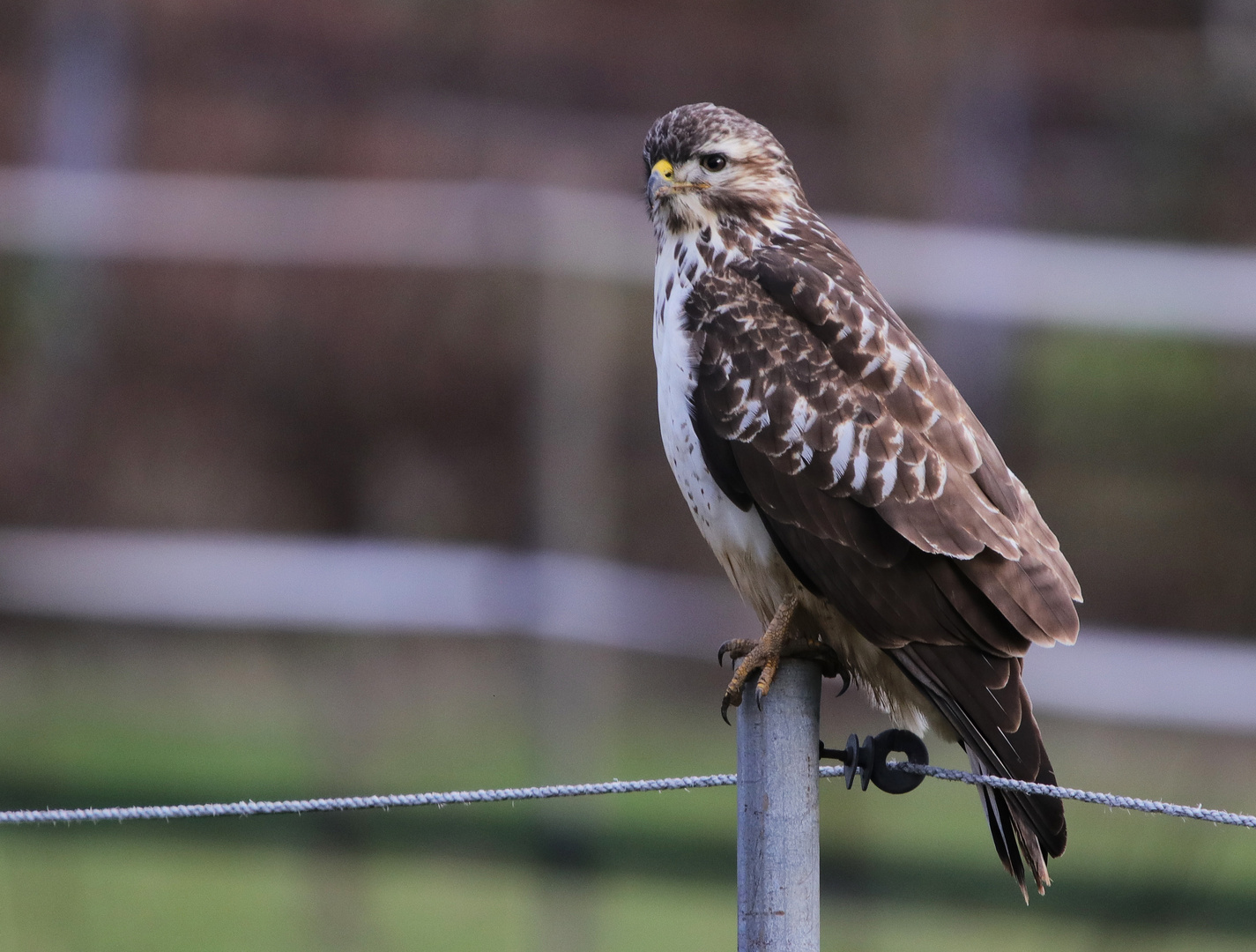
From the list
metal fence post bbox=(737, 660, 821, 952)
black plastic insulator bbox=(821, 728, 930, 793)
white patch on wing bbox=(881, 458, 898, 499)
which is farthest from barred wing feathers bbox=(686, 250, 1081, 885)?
metal fence post bbox=(737, 660, 821, 952)

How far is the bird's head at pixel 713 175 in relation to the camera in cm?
320

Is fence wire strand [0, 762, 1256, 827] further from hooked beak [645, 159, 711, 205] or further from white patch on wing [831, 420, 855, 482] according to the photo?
hooked beak [645, 159, 711, 205]

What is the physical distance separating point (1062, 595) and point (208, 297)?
5940 mm

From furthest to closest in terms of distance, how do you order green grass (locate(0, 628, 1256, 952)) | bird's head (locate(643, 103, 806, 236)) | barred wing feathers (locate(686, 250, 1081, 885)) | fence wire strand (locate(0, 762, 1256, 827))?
1. green grass (locate(0, 628, 1256, 952))
2. bird's head (locate(643, 103, 806, 236))
3. barred wing feathers (locate(686, 250, 1081, 885))
4. fence wire strand (locate(0, 762, 1256, 827))

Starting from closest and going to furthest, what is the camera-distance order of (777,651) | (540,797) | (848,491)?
1. (540,797)
2. (777,651)
3. (848,491)

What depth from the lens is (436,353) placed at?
24.7 ft

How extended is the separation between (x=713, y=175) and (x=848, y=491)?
2.37 feet

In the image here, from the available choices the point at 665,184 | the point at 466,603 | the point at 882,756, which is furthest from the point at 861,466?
the point at 466,603

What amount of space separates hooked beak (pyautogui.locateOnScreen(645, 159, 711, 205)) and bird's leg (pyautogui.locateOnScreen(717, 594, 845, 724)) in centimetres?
79

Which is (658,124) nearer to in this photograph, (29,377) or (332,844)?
(332,844)

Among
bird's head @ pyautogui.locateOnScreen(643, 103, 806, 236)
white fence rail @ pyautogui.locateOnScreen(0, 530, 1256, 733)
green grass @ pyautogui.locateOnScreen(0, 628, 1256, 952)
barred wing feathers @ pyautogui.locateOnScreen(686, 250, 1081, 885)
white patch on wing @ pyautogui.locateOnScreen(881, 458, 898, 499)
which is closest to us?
barred wing feathers @ pyautogui.locateOnScreen(686, 250, 1081, 885)

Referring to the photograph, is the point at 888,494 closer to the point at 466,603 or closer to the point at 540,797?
the point at 540,797

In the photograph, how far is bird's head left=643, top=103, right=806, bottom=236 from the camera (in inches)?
126

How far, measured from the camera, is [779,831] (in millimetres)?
2195
